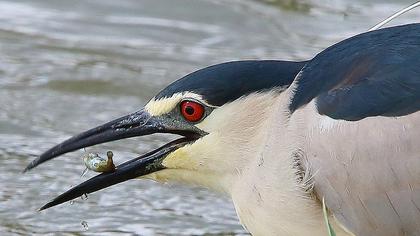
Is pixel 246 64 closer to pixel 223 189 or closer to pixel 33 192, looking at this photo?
pixel 223 189

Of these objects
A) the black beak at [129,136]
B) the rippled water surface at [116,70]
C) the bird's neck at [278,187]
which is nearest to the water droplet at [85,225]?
the rippled water surface at [116,70]

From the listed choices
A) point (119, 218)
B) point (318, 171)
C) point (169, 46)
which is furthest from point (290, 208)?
point (169, 46)

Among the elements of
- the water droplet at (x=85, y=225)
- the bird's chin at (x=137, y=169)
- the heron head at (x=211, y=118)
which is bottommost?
the water droplet at (x=85, y=225)

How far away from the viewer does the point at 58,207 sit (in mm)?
7070

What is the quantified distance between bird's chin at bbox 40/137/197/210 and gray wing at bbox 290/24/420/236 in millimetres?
581

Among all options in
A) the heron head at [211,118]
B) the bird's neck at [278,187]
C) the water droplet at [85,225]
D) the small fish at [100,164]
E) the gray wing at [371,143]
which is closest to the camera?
the gray wing at [371,143]

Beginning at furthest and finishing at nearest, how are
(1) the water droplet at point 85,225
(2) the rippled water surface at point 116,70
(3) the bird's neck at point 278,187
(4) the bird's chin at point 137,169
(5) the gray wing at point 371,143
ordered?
(2) the rippled water surface at point 116,70 < (1) the water droplet at point 85,225 < (4) the bird's chin at point 137,169 < (3) the bird's neck at point 278,187 < (5) the gray wing at point 371,143

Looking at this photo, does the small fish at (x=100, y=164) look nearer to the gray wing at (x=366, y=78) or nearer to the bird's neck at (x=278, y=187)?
the bird's neck at (x=278, y=187)

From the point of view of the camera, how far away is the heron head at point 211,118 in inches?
206

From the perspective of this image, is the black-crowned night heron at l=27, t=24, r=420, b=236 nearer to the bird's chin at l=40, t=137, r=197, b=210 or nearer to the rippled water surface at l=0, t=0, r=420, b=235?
the bird's chin at l=40, t=137, r=197, b=210

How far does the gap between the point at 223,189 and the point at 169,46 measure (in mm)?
4062

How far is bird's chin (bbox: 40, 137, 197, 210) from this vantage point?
5371 millimetres

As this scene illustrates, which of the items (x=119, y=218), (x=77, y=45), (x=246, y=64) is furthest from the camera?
(x=77, y=45)

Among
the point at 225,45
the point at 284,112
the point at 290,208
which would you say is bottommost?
the point at 290,208
